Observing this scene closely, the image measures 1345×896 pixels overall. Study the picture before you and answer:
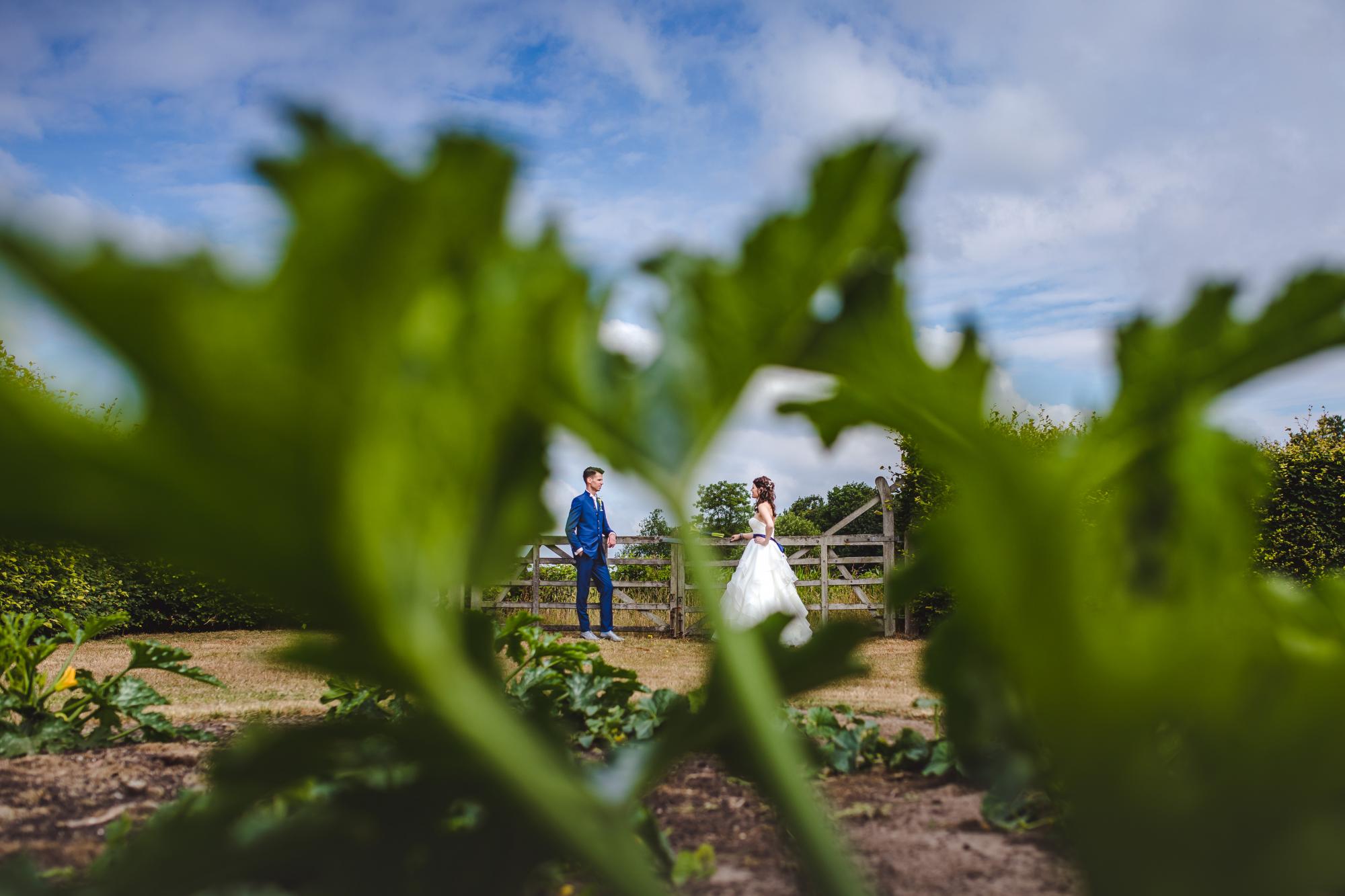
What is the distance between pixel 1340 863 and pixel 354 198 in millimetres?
427

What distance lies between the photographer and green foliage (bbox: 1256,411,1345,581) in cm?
1062

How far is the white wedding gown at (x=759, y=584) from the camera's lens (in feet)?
37.4

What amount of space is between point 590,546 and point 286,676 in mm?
7505

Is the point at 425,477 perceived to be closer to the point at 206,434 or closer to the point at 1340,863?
the point at 206,434

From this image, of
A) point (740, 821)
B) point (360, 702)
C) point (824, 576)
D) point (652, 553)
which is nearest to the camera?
point (740, 821)

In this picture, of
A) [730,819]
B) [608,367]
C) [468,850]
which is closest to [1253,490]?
[608,367]

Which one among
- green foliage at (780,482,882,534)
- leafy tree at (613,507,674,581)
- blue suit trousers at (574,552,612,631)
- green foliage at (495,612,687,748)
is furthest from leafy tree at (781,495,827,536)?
green foliage at (495,612,687,748)

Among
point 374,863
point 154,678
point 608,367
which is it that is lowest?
point 154,678

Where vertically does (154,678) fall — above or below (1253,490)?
below

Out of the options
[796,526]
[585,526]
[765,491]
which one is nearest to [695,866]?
[765,491]

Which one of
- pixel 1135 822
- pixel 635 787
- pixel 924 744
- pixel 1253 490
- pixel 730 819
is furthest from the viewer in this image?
pixel 924 744

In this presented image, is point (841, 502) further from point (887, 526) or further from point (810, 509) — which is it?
point (887, 526)

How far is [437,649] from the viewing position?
35 cm

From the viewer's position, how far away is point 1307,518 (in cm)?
1077
